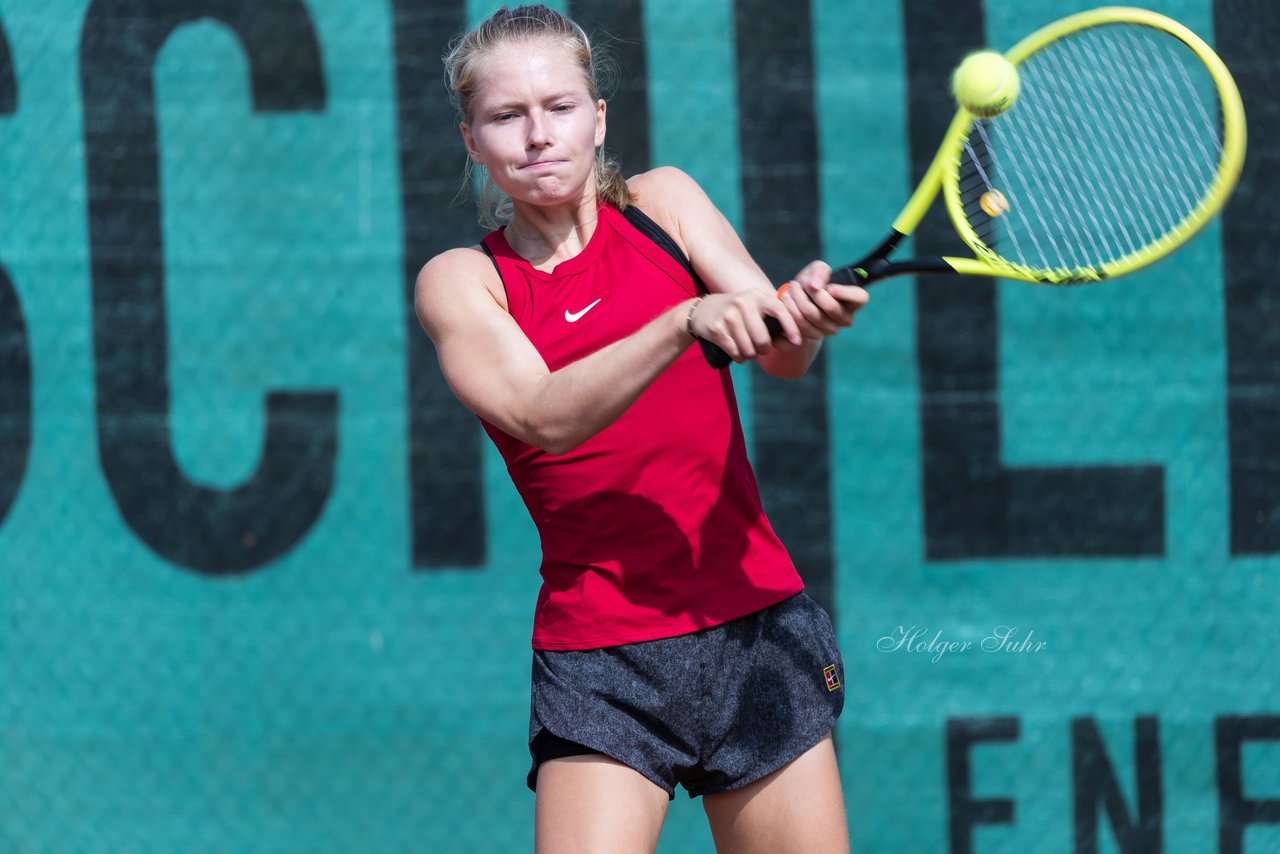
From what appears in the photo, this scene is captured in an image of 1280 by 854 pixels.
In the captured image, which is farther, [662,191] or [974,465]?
[974,465]

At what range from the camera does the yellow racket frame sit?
188 centimetres

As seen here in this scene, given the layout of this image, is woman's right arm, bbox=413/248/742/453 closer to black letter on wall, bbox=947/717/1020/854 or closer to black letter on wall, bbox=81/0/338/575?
black letter on wall, bbox=81/0/338/575

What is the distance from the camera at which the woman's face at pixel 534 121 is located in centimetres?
195


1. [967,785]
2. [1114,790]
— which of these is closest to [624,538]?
[967,785]

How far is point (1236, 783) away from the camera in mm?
3268

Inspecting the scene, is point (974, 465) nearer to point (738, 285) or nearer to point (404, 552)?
point (404, 552)

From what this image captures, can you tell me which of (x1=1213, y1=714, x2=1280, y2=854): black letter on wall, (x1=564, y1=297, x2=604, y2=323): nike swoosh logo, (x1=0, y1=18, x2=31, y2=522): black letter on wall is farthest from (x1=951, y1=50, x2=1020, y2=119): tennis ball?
(x1=0, y1=18, x2=31, y2=522): black letter on wall

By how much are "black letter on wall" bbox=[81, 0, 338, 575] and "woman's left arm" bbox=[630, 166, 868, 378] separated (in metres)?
1.50

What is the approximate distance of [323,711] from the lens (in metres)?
3.37

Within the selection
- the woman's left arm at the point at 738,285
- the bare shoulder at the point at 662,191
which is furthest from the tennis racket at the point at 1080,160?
the bare shoulder at the point at 662,191

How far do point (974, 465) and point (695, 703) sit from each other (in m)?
1.53

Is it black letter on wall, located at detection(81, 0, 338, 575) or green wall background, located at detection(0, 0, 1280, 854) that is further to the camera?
black letter on wall, located at detection(81, 0, 338, 575)

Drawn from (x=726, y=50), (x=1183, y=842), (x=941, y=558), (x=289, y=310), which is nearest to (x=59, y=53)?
(x=289, y=310)

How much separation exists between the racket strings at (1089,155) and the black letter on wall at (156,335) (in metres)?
1.73
